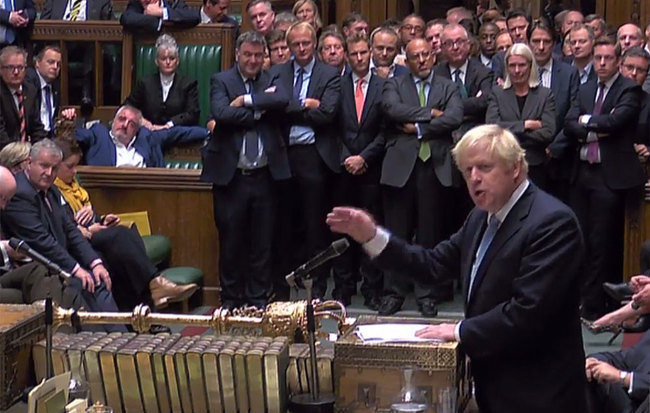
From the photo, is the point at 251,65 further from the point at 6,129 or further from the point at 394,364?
the point at 394,364

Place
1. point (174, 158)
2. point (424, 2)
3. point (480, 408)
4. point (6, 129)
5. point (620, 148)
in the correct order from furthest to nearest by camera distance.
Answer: point (424, 2) < point (174, 158) < point (6, 129) < point (620, 148) < point (480, 408)

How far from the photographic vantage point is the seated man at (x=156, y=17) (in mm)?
9375

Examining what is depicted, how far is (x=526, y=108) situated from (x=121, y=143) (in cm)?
265

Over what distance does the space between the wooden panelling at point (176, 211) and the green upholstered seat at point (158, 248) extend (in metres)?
0.09

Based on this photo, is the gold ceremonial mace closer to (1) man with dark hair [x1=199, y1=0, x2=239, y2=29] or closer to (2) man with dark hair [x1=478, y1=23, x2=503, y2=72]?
(2) man with dark hair [x1=478, y1=23, x2=503, y2=72]

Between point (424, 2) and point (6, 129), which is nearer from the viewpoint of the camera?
point (6, 129)

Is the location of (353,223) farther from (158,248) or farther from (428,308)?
(158,248)

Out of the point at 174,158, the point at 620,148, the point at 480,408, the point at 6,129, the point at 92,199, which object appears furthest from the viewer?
the point at 174,158

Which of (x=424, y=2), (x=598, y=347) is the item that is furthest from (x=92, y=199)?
(x=424, y=2)

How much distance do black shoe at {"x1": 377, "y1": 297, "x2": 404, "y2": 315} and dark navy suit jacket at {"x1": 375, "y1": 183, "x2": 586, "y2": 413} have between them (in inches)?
138

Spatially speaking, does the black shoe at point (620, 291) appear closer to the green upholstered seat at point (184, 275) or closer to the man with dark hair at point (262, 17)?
the green upholstered seat at point (184, 275)

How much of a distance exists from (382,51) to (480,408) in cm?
446

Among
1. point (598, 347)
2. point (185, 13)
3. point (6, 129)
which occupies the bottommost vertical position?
point (598, 347)

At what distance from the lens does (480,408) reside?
367 centimetres
